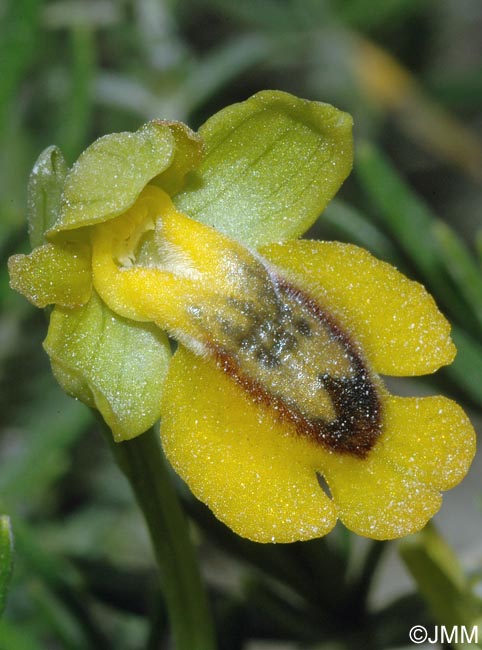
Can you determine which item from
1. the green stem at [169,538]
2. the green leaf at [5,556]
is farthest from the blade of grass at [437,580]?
the green leaf at [5,556]

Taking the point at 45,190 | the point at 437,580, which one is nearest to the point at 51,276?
the point at 45,190

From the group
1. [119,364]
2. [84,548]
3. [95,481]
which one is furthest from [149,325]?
[95,481]

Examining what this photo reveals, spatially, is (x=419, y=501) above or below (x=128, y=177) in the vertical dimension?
below

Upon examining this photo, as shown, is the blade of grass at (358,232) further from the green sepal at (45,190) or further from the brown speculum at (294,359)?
the green sepal at (45,190)

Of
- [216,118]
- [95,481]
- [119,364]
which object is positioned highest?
[216,118]

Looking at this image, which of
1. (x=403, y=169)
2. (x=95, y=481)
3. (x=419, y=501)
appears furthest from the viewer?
(x=403, y=169)

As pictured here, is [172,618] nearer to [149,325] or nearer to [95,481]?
[149,325]

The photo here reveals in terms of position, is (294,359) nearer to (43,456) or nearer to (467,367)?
(467,367)

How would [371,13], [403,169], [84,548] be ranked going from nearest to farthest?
[84,548], [371,13], [403,169]
